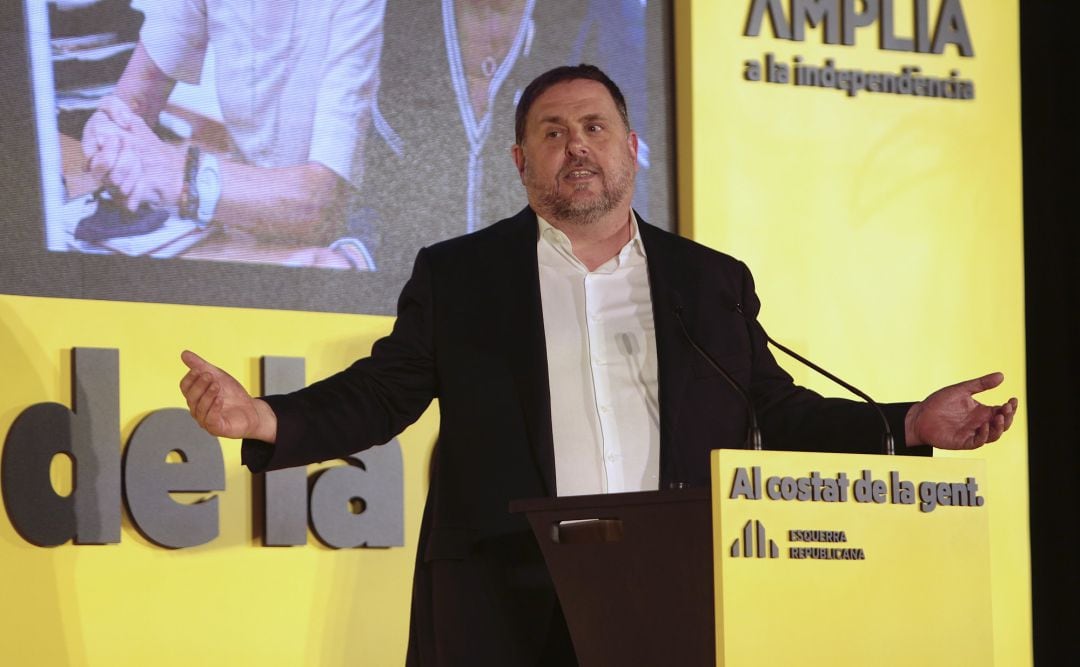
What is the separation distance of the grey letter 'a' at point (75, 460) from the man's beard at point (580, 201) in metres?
1.27

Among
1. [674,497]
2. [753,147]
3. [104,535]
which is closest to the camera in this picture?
[674,497]

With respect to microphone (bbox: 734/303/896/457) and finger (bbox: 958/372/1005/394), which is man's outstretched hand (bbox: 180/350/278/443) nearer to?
microphone (bbox: 734/303/896/457)

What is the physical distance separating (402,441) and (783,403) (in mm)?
1392

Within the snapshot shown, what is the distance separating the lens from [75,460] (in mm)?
3605

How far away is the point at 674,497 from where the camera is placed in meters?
2.06

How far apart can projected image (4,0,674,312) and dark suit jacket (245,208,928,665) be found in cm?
111

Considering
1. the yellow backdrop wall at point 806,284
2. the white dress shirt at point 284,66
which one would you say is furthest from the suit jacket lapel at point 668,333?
the white dress shirt at point 284,66

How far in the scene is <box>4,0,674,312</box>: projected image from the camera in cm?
379

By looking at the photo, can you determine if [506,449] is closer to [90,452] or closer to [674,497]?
[674,497]

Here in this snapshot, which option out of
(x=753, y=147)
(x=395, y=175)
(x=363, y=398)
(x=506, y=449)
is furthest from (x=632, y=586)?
(x=753, y=147)

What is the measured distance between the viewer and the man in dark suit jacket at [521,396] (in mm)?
2625

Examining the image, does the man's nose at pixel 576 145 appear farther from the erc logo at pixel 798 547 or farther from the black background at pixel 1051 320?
the black background at pixel 1051 320

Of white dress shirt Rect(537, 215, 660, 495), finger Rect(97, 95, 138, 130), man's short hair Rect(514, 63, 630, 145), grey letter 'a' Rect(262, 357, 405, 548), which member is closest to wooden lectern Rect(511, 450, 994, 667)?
white dress shirt Rect(537, 215, 660, 495)

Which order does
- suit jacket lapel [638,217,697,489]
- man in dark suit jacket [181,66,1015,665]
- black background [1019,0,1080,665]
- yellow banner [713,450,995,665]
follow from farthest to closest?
black background [1019,0,1080,665] < suit jacket lapel [638,217,697,489] < man in dark suit jacket [181,66,1015,665] < yellow banner [713,450,995,665]
